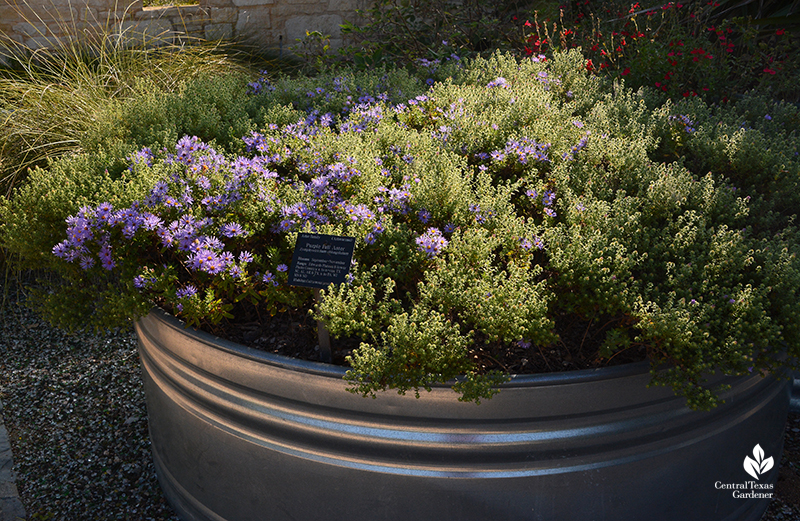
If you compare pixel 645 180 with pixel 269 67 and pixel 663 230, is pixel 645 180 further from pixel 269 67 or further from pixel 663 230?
pixel 269 67

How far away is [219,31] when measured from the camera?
257 inches

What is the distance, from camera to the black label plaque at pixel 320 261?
157cm

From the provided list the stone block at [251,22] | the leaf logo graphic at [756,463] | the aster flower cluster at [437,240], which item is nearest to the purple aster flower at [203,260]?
the aster flower cluster at [437,240]

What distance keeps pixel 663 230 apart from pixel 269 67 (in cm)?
481

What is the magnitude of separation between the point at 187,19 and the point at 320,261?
229 inches

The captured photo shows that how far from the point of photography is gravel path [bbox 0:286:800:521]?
2328mm

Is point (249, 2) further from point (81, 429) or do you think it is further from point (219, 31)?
point (81, 429)

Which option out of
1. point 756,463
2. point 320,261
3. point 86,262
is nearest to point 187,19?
point 86,262

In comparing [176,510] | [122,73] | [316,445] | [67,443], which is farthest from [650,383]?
[122,73]

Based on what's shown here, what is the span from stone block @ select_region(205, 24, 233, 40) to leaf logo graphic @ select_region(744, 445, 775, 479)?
602 cm

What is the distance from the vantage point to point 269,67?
19.5 feet

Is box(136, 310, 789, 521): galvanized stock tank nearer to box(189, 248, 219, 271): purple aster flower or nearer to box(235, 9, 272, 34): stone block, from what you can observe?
box(189, 248, 219, 271): purple aster flower

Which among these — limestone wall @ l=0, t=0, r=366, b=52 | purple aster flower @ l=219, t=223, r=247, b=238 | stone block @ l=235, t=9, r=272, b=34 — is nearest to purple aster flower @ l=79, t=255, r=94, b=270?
purple aster flower @ l=219, t=223, r=247, b=238

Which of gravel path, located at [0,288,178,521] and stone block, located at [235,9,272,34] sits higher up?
stone block, located at [235,9,272,34]
